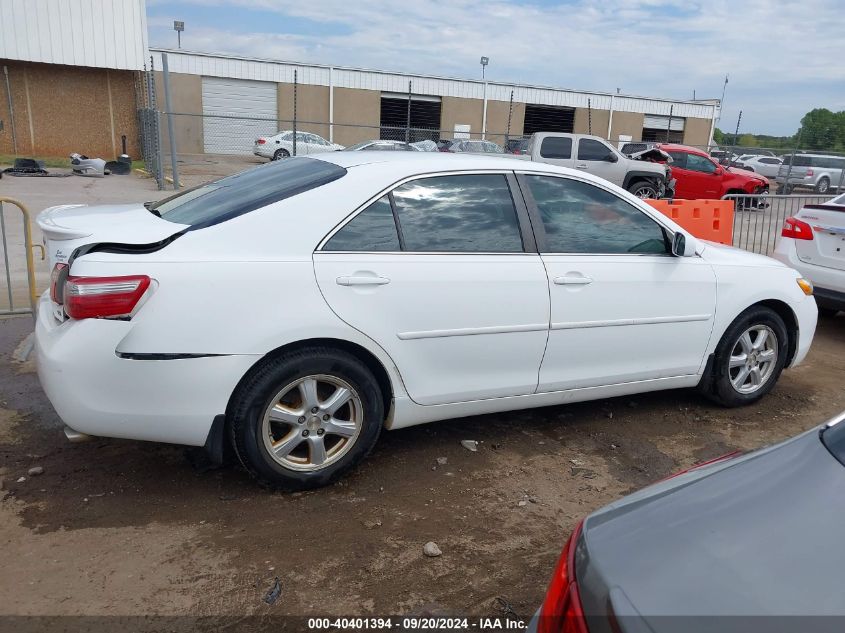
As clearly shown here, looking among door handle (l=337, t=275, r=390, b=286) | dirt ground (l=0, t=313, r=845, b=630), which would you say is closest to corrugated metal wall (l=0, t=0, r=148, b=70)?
dirt ground (l=0, t=313, r=845, b=630)

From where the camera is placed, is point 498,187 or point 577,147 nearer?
point 498,187

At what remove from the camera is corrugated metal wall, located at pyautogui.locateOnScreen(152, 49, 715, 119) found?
114 feet

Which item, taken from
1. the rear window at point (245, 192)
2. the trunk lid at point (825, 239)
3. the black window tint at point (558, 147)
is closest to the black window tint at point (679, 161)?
the black window tint at point (558, 147)

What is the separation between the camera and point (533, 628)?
175 cm

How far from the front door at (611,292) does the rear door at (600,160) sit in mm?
13618

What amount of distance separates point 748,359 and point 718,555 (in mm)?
3663

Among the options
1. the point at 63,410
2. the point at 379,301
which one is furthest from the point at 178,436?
the point at 379,301

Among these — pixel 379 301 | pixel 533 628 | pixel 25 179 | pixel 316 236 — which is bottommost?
pixel 25 179

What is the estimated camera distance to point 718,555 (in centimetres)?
154

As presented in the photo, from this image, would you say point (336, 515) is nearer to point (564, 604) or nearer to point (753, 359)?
point (564, 604)

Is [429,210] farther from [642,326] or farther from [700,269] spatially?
[700,269]

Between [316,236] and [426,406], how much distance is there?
106 centimetres

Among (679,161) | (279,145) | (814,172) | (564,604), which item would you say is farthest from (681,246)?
(279,145)

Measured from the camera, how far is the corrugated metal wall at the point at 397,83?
34.7 metres
